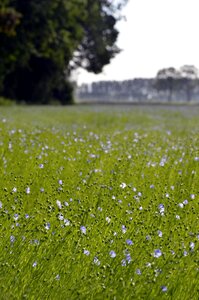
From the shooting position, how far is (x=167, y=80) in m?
190

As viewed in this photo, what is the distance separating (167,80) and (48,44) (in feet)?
459

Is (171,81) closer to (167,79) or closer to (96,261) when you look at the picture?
(167,79)

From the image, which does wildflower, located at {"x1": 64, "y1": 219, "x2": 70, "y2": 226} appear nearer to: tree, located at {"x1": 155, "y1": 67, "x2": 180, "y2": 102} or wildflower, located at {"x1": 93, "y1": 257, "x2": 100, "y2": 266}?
wildflower, located at {"x1": 93, "y1": 257, "x2": 100, "y2": 266}

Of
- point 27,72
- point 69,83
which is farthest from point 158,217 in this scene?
point 69,83

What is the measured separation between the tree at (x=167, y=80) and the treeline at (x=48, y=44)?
363ft

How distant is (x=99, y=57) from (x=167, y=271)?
73.1m

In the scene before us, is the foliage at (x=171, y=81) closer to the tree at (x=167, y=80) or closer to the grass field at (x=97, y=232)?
the tree at (x=167, y=80)

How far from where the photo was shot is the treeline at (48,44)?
4762 cm

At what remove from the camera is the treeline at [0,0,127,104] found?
47625mm

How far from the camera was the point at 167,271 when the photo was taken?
426 cm

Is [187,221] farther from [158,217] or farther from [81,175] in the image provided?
[81,175]

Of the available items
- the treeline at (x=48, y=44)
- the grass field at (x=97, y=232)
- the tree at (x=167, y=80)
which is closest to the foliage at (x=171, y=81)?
the tree at (x=167, y=80)

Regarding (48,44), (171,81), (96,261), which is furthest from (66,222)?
(171,81)

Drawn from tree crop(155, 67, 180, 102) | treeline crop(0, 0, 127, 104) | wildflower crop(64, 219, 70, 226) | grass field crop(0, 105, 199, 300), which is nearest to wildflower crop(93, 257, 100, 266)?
grass field crop(0, 105, 199, 300)
